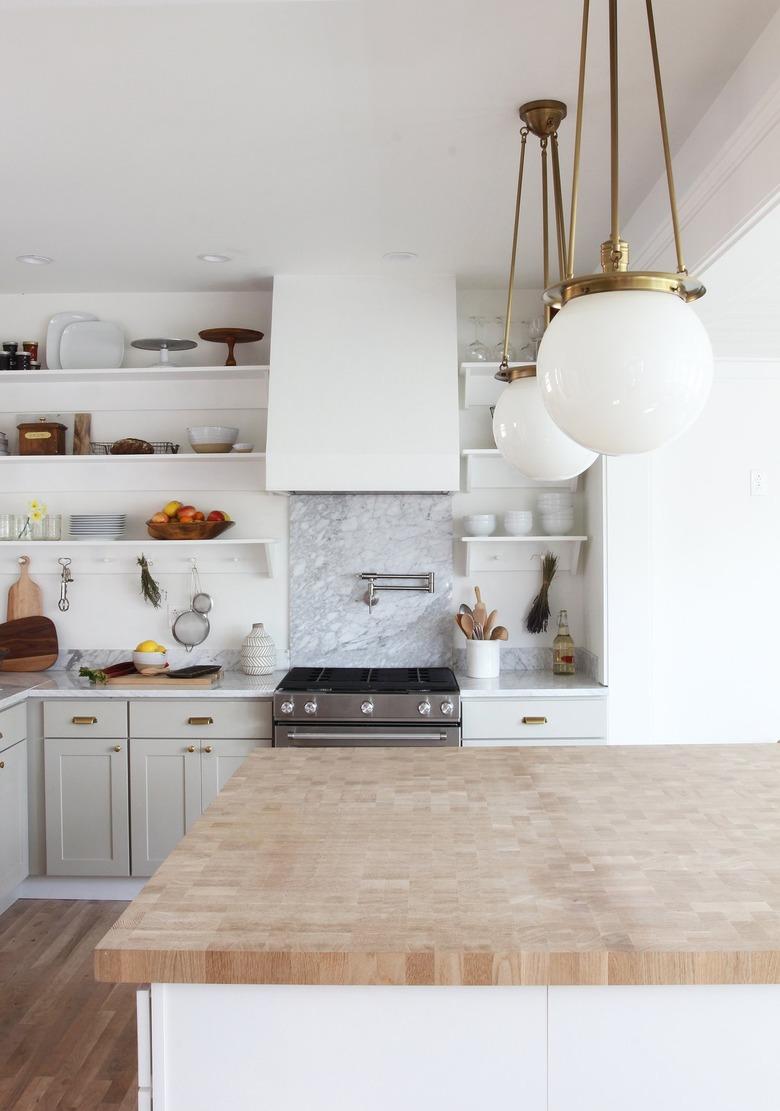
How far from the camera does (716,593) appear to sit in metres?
4.38

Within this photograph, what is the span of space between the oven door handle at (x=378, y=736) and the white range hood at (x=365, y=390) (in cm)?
102

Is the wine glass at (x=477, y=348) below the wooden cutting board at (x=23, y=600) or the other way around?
the other way around

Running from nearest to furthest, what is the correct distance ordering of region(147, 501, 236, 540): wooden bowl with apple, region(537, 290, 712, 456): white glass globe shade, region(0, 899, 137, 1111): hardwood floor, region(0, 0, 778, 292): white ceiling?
1. region(537, 290, 712, 456): white glass globe shade
2. region(0, 0, 778, 292): white ceiling
3. region(0, 899, 137, 1111): hardwood floor
4. region(147, 501, 236, 540): wooden bowl with apple

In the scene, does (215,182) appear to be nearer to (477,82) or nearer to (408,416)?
(477,82)

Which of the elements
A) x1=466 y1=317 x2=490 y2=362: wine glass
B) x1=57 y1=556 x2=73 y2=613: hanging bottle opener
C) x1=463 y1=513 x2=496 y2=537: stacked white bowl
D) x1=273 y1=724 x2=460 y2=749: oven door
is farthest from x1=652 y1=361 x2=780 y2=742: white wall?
x1=57 y1=556 x2=73 y2=613: hanging bottle opener

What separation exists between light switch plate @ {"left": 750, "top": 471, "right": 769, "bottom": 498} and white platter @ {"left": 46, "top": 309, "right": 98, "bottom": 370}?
3.13 m

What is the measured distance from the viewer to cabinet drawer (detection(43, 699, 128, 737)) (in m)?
4.00

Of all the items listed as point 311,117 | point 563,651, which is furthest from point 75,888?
point 311,117

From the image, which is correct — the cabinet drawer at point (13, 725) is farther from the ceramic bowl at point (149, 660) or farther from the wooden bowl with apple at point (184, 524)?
the wooden bowl with apple at point (184, 524)

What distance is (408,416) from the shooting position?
4.03 meters

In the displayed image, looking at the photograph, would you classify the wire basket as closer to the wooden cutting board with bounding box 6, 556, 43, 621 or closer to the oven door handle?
the wooden cutting board with bounding box 6, 556, 43, 621

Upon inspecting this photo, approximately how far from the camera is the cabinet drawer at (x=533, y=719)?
391 cm

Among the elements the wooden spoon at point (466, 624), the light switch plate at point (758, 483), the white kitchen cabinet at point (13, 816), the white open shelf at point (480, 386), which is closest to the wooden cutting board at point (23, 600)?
the white kitchen cabinet at point (13, 816)

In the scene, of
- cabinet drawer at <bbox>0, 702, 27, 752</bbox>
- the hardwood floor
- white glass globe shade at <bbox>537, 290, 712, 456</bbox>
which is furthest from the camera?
cabinet drawer at <bbox>0, 702, 27, 752</bbox>
